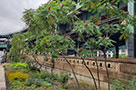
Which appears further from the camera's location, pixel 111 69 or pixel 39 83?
pixel 39 83

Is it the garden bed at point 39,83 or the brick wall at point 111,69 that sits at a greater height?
the brick wall at point 111,69

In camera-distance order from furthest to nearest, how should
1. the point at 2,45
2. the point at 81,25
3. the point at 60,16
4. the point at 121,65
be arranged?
1. the point at 2,45
2. the point at 121,65
3. the point at 60,16
4. the point at 81,25

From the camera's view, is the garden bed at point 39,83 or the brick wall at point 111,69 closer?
the brick wall at point 111,69

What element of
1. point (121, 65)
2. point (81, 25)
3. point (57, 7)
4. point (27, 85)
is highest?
point (57, 7)

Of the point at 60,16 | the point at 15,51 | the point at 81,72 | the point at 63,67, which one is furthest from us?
the point at 15,51

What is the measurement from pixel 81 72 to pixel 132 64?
4537 millimetres

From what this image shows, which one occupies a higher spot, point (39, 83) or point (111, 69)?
point (111, 69)

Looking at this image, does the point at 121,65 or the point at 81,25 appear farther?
the point at 121,65

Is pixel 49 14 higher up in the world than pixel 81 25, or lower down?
higher up

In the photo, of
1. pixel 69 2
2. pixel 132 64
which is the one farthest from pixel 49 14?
pixel 132 64

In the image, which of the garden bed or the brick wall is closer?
the brick wall

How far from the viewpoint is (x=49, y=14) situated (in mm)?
5004

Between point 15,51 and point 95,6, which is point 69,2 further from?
point 15,51

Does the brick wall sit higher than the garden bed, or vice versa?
the brick wall
